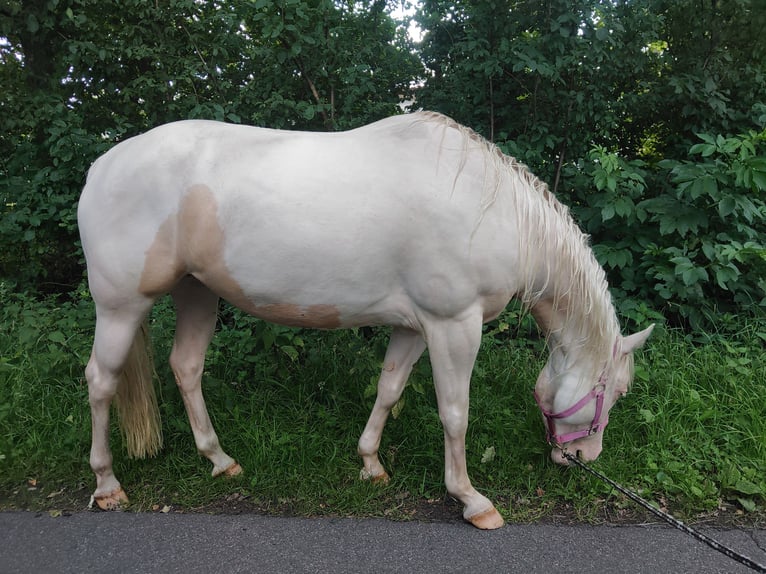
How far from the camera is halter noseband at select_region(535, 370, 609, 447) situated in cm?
228

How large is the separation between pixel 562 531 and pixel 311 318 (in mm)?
1432

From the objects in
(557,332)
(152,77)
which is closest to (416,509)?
(557,332)

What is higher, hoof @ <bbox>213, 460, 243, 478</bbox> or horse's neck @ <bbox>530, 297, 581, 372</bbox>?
horse's neck @ <bbox>530, 297, 581, 372</bbox>

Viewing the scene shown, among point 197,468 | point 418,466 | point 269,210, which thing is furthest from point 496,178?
point 197,468

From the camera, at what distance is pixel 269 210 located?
198 cm

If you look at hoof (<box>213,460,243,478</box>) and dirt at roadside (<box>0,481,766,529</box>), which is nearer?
dirt at roadside (<box>0,481,766,529</box>)

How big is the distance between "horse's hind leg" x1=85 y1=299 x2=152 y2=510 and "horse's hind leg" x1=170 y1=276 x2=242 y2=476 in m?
0.31

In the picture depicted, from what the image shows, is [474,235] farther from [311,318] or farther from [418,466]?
[418,466]

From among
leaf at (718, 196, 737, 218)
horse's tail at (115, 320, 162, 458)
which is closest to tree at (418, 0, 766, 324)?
leaf at (718, 196, 737, 218)

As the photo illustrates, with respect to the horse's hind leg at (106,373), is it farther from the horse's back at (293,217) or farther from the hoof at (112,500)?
the horse's back at (293,217)

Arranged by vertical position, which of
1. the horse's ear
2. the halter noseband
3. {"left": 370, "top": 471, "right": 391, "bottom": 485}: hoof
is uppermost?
the horse's ear

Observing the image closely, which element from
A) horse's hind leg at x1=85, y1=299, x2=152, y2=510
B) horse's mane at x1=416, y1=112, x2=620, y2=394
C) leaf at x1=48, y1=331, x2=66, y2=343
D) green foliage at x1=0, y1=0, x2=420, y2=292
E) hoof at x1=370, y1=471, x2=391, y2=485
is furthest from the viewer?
green foliage at x1=0, y1=0, x2=420, y2=292

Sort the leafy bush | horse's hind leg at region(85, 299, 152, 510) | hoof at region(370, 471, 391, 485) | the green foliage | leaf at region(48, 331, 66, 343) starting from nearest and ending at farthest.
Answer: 1. horse's hind leg at region(85, 299, 152, 510)
2. hoof at region(370, 471, 391, 485)
3. leaf at region(48, 331, 66, 343)
4. the leafy bush
5. the green foliage

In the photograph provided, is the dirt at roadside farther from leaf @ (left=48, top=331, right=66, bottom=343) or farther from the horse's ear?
leaf @ (left=48, top=331, right=66, bottom=343)
